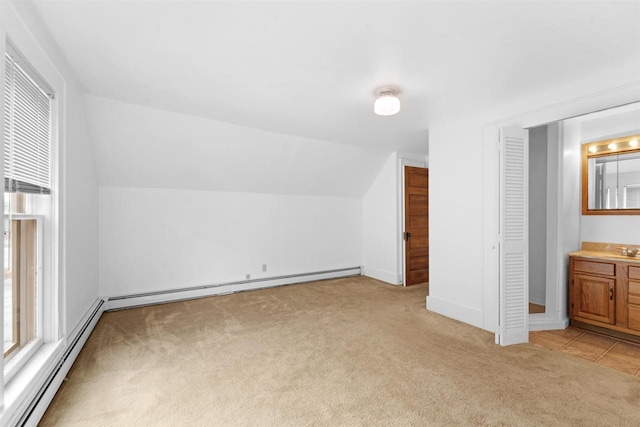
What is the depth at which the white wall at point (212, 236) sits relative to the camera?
3848 mm

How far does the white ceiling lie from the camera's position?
5.31ft

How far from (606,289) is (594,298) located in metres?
0.14

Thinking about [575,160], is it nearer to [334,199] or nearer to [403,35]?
[403,35]

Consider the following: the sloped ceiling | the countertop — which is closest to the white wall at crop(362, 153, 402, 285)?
the sloped ceiling

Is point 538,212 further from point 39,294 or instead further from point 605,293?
point 39,294

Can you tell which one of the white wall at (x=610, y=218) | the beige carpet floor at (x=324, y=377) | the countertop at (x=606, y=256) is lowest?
the beige carpet floor at (x=324, y=377)

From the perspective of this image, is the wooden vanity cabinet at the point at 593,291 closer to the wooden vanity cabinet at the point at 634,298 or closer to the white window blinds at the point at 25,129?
the wooden vanity cabinet at the point at 634,298

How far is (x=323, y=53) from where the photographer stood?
2039 millimetres

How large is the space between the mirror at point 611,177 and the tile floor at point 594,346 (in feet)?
4.71

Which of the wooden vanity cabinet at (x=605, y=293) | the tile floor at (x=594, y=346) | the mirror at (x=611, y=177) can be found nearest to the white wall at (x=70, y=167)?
the tile floor at (x=594, y=346)

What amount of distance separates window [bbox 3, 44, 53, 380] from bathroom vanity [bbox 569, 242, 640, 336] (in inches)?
191

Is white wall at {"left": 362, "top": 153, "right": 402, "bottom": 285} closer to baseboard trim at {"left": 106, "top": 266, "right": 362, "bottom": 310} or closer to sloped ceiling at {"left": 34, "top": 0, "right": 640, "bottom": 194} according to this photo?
baseboard trim at {"left": 106, "top": 266, "right": 362, "bottom": 310}

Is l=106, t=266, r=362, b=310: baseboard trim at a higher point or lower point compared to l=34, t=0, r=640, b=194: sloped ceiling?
lower

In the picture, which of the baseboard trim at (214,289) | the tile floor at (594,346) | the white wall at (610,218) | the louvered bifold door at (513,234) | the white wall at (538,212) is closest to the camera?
the tile floor at (594,346)
